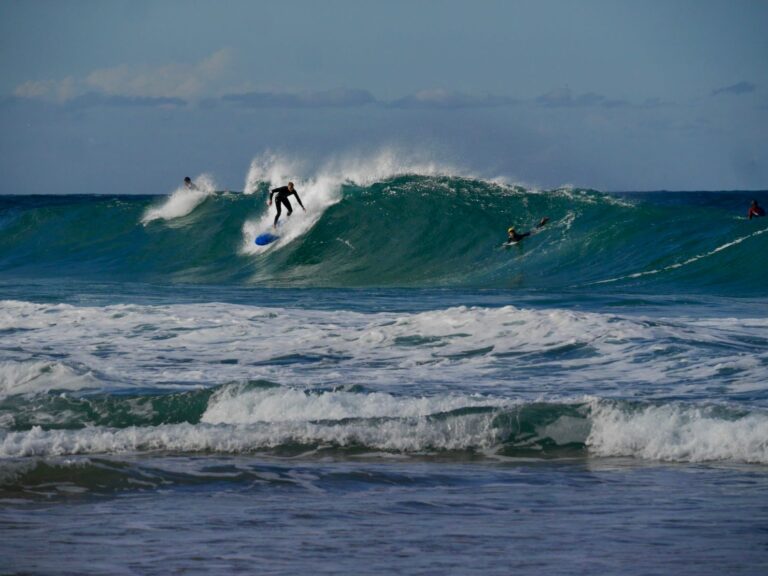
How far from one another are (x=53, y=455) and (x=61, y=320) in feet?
27.2

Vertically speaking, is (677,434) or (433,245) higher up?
(433,245)

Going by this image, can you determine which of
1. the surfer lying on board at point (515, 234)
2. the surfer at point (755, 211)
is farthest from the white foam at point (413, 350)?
the surfer at point (755, 211)

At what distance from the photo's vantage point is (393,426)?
9367mm

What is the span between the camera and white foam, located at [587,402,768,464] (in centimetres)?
861

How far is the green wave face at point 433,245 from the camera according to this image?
2367cm

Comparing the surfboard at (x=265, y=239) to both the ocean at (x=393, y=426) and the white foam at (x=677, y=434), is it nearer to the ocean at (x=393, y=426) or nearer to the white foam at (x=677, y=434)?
the ocean at (x=393, y=426)

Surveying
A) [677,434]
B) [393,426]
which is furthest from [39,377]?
[677,434]

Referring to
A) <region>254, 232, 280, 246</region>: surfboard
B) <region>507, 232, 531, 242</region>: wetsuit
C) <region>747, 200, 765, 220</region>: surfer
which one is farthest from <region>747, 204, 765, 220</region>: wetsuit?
<region>254, 232, 280, 246</region>: surfboard

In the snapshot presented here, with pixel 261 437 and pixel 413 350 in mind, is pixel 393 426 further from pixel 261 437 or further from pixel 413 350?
pixel 413 350

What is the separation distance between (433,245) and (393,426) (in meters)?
18.0

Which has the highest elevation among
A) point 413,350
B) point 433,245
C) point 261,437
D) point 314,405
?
point 433,245

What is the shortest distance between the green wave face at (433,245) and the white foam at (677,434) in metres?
12.1

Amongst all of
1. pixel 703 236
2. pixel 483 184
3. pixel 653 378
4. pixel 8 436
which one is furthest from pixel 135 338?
pixel 483 184

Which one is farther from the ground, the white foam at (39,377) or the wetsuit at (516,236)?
the wetsuit at (516,236)
